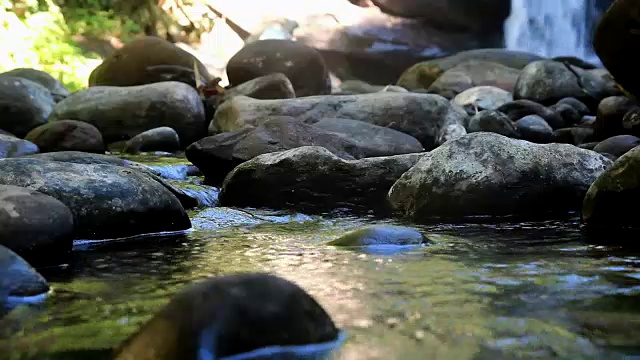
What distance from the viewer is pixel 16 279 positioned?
7.09 feet

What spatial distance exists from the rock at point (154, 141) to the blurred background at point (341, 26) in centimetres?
878

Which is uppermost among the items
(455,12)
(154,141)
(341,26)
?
(455,12)

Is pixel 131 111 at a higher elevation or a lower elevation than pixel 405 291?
lower

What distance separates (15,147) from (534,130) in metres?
5.88

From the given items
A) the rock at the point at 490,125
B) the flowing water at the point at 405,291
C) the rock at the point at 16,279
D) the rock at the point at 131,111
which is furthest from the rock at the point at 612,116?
the rock at the point at 16,279

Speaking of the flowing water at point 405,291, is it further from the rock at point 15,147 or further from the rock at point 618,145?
the rock at point 15,147

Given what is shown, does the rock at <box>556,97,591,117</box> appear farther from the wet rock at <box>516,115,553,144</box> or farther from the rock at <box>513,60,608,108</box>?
the wet rock at <box>516,115,553,144</box>

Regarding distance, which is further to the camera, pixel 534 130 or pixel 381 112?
pixel 534 130

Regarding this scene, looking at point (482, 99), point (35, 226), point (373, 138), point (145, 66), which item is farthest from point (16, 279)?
point (145, 66)

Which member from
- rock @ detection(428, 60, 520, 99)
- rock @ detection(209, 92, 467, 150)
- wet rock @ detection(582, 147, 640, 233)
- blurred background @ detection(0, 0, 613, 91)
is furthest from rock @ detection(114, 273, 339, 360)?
blurred background @ detection(0, 0, 613, 91)

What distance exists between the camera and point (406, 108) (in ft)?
24.9

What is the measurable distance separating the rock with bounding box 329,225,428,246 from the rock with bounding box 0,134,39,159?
4.32m

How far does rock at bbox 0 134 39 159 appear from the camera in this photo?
6359 mm

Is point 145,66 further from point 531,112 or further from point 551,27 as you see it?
point 551,27
